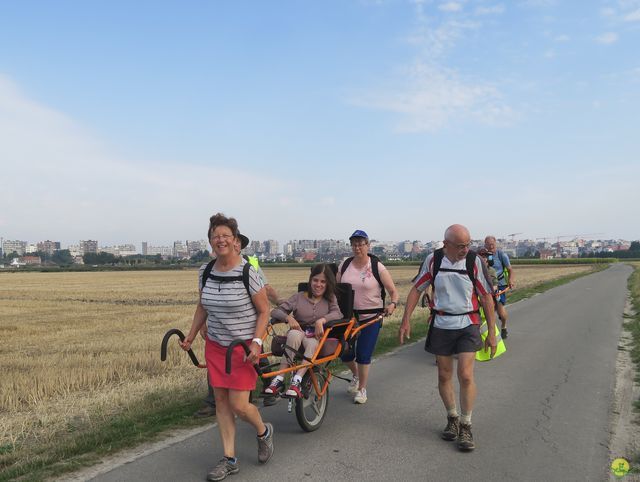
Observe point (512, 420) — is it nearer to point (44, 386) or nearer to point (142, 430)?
point (142, 430)

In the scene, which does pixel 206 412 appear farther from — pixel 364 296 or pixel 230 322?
pixel 364 296

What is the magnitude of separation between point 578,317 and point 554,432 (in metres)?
10.4

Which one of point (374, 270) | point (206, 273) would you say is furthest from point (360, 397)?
point (206, 273)

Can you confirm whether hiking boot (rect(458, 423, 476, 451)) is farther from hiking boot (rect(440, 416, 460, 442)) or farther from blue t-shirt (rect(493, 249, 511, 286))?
blue t-shirt (rect(493, 249, 511, 286))

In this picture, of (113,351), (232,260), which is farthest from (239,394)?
(113,351)

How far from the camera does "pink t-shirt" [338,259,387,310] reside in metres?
6.20

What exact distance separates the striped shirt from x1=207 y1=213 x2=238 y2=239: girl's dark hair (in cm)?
27

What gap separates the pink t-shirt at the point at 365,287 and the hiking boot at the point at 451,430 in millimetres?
1662

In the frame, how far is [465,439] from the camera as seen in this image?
4.63m

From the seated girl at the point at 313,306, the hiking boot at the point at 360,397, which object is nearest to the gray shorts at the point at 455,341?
the seated girl at the point at 313,306

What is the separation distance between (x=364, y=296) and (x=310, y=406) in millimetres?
1521

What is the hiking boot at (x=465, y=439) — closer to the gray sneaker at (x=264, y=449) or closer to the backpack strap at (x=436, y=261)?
the backpack strap at (x=436, y=261)

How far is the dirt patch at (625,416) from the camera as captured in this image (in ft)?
15.0

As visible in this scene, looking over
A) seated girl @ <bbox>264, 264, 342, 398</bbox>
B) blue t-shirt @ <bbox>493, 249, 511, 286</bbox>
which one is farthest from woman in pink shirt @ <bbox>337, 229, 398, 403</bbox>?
blue t-shirt @ <bbox>493, 249, 511, 286</bbox>
